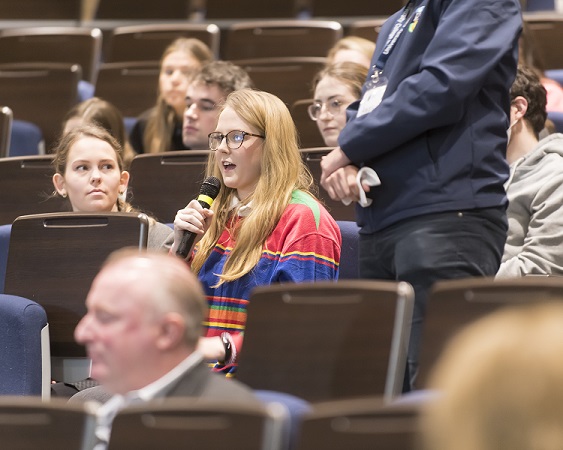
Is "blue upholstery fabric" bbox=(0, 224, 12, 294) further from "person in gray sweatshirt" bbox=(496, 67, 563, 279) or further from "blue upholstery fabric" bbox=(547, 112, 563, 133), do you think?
"blue upholstery fabric" bbox=(547, 112, 563, 133)

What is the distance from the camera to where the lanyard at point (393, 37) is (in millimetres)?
1865

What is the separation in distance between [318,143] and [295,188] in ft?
3.39

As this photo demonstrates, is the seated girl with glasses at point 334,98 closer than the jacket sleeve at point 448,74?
No

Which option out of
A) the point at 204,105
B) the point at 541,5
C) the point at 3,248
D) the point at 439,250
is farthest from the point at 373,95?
the point at 541,5

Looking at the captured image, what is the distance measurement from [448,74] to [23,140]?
2063mm

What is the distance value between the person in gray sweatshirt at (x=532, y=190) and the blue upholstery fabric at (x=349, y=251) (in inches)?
11.7

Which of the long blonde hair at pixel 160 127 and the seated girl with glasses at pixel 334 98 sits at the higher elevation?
the seated girl with glasses at pixel 334 98

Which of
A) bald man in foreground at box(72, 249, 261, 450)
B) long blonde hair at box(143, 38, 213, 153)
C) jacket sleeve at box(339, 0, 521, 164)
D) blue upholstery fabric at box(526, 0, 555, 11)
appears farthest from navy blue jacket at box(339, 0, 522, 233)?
blue upholstery fabric at box(526, 0, 555, 11)

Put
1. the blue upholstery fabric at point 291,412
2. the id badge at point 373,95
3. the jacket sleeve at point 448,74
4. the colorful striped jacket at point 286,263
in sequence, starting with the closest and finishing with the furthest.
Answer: the blue upholstery fabric at point 291,412
the jacket sleeve at point 448,74
the id badge at point 373,95
the colorful striped jacket at point 286,263

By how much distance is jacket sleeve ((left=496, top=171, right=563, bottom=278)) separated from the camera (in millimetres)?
2115

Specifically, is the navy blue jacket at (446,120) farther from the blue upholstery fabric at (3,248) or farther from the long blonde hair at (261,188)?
the blue upholstery fabric at (3,248)

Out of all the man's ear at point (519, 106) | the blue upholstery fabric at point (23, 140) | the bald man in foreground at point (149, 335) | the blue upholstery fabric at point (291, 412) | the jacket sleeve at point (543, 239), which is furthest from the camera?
the blue upholstery fabric at point (23, 140)

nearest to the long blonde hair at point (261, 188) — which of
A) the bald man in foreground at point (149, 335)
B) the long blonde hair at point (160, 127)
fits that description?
the bald man in foreground at point (149, 335)

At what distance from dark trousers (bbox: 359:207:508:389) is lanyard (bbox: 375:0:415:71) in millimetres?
311
